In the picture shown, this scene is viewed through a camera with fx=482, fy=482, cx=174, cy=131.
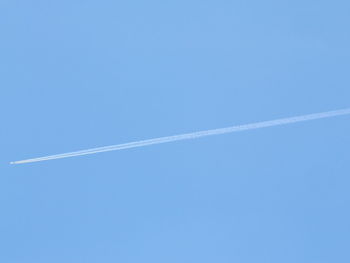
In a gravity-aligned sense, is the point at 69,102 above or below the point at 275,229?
above

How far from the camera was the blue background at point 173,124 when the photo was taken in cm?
160

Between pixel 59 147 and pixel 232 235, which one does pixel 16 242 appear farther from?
pixel 232 235

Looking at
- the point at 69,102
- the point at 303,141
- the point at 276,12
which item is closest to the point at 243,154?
the point at 303,141

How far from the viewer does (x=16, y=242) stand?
1604 millimetres

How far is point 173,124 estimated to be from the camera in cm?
162

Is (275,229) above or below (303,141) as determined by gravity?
below

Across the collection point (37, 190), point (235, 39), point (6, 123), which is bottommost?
point (37, 190)

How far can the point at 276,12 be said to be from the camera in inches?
64.5

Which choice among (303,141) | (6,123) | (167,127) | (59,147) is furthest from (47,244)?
(303,141)

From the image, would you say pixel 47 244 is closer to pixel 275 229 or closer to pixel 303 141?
pixel 275 229

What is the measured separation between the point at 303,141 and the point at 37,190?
2.97ft

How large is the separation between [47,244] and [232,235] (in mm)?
613

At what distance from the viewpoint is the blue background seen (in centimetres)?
160

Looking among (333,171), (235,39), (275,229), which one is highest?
(235,39)
